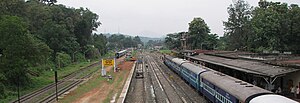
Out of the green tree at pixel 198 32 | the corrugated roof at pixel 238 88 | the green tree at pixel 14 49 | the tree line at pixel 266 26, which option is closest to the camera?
the corrugated roof at pixel 238 88

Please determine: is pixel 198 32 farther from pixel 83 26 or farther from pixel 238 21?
pixel 83 26

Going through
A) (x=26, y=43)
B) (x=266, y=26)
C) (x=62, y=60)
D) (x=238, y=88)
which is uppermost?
(x=266, y=26)

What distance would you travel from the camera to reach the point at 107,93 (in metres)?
33.1

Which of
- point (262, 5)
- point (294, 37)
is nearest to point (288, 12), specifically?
point (294, 37)

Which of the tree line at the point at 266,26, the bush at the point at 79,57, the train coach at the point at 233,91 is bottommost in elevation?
the bush at the point at 79,57

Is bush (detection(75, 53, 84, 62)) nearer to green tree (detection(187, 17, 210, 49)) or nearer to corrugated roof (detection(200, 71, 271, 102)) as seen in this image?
green tree (detection(187, 17, 210, 49))

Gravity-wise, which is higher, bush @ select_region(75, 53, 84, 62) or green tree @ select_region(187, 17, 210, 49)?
green tree @ select_region(187, 17, 210, 49)

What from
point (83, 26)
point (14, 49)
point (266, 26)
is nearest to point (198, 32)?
point (83, 26)

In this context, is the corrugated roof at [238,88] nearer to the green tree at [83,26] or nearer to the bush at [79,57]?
the bush at [79,57]

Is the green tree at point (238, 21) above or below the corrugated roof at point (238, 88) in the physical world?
above

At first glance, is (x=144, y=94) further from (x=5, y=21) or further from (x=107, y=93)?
(x=5, y=21)

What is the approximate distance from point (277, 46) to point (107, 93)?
3043cm

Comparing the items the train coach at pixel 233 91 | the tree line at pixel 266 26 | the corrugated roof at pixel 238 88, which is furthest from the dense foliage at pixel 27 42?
the tree line at pixel 266 26

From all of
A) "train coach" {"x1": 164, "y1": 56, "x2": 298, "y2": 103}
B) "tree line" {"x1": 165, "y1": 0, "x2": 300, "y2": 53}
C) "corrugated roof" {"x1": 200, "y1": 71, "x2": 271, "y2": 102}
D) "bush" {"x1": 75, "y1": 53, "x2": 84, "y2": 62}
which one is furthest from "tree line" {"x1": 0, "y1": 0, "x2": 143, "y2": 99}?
"tree line" {"x1": 165, "y1": 0, "x2": 300, "y2": 53}
